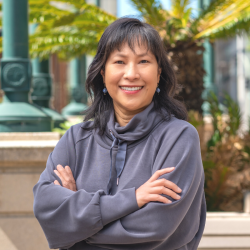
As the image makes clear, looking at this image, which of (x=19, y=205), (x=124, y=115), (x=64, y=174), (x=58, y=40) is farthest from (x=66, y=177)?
(x=58, y=40)

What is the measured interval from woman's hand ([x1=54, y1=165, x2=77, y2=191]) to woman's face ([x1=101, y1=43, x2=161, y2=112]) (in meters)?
0.47

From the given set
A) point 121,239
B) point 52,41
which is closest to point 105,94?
point 121,239

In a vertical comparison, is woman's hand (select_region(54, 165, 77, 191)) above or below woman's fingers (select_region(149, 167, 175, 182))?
below

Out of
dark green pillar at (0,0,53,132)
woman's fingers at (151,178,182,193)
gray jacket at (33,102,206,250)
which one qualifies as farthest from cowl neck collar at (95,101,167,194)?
dark green pillar at (0,0,53,132)

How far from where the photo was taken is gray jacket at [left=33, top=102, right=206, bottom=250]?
5.89 ft

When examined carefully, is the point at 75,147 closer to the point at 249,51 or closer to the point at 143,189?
the point at 143,189

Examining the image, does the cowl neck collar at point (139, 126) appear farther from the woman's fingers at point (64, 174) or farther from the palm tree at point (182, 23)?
the palm tree at point (182, 23)

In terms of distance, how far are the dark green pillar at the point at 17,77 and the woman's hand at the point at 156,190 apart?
8.67 feet

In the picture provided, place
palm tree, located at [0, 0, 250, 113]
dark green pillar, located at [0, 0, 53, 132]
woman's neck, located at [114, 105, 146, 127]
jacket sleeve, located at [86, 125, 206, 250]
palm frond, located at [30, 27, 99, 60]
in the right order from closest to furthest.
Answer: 1. jacket sleeve, located at [86, 125, 206, 250]
2. woman's neck, located at [114, 105, 146, 127]
3. dark green pillar, located at [0, 0, 53, 132]
4. palm tree, located at [0, 0, 250, 113]
5. palm frond, located at [30, 27, 99, 60]

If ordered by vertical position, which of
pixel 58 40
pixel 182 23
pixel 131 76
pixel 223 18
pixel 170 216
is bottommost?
pixel 170 216

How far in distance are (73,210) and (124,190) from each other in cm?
27

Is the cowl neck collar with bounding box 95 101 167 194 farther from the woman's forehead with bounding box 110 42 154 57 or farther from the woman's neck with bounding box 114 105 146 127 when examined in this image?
the woman's forehead with bounding box 110 42 154 57

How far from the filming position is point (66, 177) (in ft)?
6.63

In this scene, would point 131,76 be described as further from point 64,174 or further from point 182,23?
point 182,23
